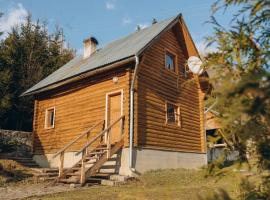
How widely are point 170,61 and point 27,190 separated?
369 inches

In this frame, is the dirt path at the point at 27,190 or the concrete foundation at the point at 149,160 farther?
the concrete foundation at the point at 149,160

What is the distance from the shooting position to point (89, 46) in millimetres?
19938

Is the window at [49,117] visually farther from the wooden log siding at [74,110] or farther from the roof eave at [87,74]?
the roof eave at [87,74]

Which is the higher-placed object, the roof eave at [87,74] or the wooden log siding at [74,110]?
the roof eave at [87,74]

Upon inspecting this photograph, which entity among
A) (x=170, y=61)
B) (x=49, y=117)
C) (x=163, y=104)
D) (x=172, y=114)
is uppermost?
(x=170, y=61)

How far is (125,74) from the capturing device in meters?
13.7

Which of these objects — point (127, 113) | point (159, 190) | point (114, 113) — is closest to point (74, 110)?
point (114, 113)

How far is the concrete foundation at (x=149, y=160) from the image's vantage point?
12.6 metres

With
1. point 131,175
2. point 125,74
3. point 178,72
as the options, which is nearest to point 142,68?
point 125,74

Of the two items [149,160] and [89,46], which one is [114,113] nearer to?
[149,160]

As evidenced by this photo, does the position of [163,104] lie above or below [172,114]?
above

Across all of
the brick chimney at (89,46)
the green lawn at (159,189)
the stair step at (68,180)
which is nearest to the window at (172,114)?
the green lawn at (159,189)

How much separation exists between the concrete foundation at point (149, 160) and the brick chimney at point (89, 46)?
6.71m

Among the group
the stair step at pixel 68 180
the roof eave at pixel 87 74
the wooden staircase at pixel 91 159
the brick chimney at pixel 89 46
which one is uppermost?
the brick chimney at pixel 89 46
